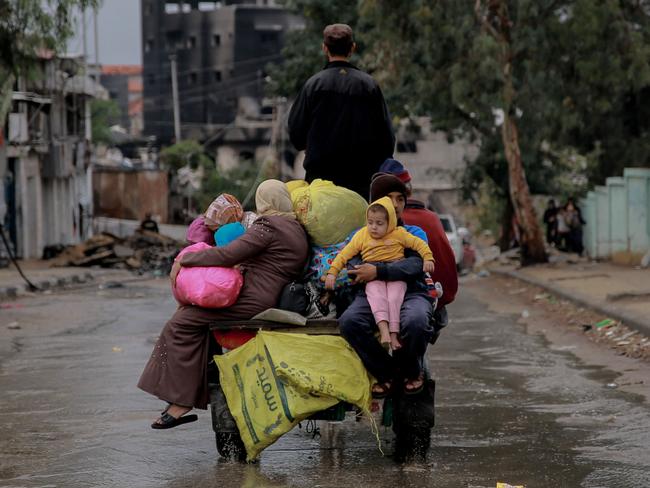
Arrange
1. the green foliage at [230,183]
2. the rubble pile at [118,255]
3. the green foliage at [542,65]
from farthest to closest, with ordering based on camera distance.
Result: the green foliage at [230,183] < the rubble pile at [118,255] < the green foliage at [542,65]

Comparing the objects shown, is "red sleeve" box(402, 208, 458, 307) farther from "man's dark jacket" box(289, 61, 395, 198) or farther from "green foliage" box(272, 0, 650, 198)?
"green foliage" box(272, 0, 650, 198)

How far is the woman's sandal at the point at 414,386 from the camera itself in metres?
6.92

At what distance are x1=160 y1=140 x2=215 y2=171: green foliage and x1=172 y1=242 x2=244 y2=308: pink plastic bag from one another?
5633 centimetres

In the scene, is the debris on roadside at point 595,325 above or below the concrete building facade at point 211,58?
below

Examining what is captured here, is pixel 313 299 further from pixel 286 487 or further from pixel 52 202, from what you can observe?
pixel 52 202

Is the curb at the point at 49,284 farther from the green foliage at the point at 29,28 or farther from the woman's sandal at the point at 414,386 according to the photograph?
the woman's sandal at the point at 414,386

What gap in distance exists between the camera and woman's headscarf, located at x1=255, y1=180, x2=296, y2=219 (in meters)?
7.38

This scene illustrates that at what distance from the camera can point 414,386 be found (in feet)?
22.7

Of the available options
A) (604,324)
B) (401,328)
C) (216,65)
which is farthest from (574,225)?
(216,65)

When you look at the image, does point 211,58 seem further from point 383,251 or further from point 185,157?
point 383,251

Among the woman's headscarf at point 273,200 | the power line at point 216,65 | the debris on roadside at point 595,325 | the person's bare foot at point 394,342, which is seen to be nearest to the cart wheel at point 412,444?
the person's bare foot at point 394,342

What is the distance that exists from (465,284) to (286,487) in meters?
21.4

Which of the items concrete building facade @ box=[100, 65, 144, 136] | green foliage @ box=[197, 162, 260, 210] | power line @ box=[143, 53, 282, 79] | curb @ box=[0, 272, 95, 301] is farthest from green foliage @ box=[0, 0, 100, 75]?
concrete building facade @ box=[100, 65, 144, 136]

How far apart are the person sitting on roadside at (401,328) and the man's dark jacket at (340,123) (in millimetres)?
1346
